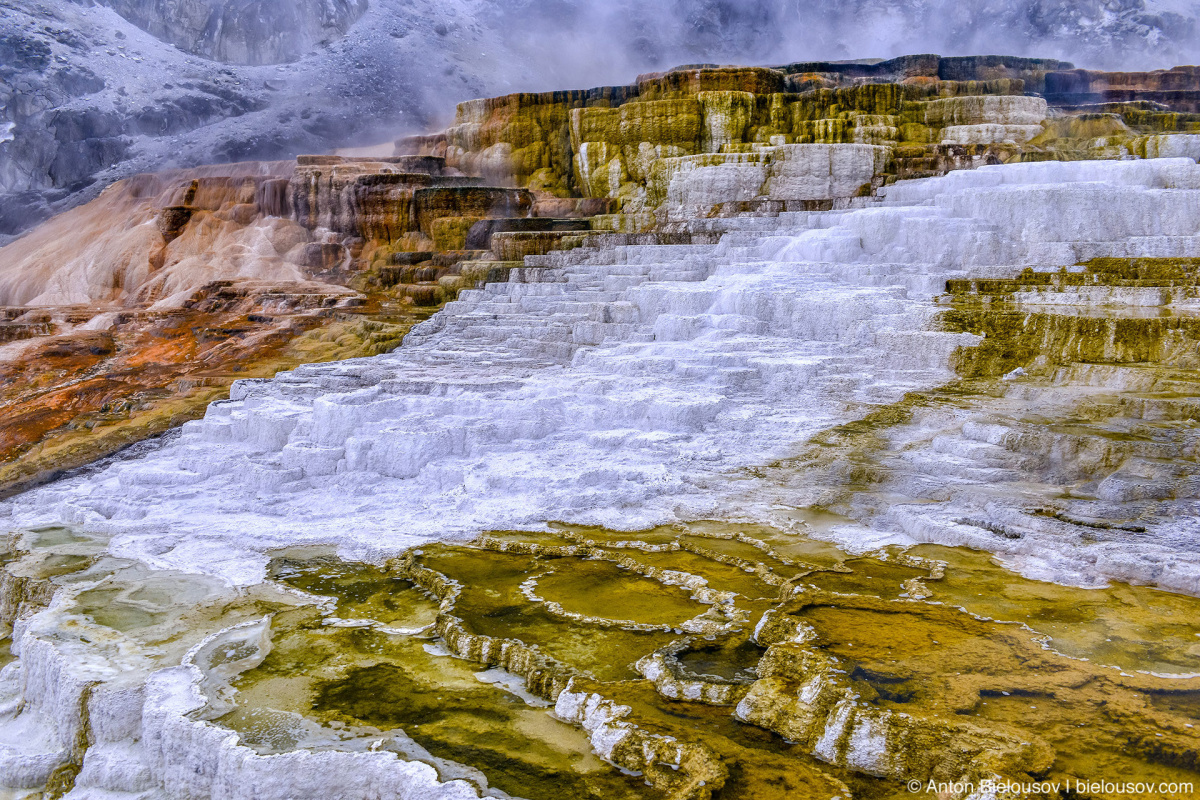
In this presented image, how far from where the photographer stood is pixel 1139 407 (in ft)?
17.8

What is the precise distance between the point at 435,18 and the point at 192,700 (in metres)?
27.4

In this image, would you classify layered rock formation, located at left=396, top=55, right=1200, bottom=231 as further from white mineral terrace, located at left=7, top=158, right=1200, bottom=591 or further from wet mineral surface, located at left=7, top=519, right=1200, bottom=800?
wet mineral surface, located at left=7, top=519, right=1200, bottom=800

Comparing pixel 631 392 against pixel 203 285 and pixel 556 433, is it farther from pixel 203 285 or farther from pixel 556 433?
pixel 203 285

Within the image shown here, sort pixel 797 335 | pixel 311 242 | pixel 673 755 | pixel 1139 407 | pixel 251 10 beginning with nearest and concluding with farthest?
pixel 673 755, pixel 1139 407, pixel 797 335, pixel 311 242, pixel 251 10

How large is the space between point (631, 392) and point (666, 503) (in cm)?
151

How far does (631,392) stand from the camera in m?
6.81

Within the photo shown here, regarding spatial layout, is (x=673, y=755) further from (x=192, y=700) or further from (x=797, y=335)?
(x=797, y=335)

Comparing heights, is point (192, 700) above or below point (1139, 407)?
below

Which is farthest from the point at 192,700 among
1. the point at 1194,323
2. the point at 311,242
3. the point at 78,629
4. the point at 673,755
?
the point at 311,242

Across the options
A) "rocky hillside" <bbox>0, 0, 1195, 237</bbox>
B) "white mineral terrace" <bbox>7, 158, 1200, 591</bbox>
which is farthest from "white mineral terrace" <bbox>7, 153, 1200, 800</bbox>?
"rocky hillside" <bbox>0, 0, 1195, 237</bbox>

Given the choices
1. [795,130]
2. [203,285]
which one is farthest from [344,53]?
[795,130]

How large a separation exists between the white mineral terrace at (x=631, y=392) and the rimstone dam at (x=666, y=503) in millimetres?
37

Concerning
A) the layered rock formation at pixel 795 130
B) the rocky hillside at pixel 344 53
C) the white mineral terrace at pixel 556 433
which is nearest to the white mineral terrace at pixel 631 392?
the white mineral terrace at pixel 556 433

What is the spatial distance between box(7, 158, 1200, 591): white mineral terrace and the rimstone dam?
37mm
